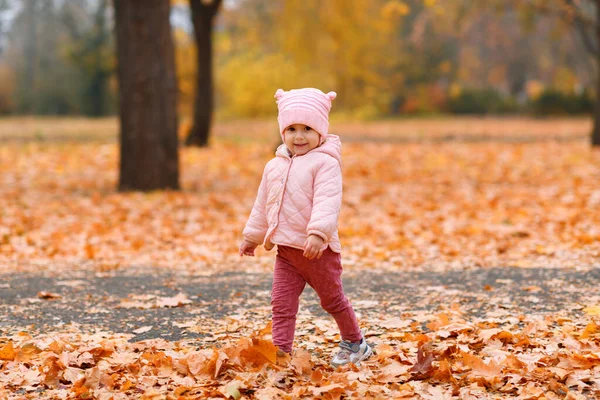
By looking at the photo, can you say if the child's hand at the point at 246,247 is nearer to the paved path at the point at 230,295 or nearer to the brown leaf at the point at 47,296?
the paved path at the point at 230,295

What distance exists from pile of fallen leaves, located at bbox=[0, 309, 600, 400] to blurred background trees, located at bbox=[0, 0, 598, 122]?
2671 centimetres

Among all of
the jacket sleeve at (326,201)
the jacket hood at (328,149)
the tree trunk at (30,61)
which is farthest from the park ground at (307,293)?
the tree trunk at (30,61)

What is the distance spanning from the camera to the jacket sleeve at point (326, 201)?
155 inches

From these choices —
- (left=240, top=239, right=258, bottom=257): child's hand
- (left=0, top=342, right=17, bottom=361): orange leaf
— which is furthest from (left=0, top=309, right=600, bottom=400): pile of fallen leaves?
(left=240, top=239, right=258, bottom=257): child's hand

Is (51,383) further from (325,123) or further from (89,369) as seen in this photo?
(325,123)

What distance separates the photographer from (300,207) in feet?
13.5

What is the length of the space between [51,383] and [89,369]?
0.19 metres

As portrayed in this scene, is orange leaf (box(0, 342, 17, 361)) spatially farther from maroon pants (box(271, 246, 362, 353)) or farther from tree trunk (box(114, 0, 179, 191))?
tree trunk (box(114, 0, 179, 191))

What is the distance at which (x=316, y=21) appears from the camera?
31875 millimetres

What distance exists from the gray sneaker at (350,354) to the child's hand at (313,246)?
0.62m

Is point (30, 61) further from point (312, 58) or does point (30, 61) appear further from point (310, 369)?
point (310, 369)

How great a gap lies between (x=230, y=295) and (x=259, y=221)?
1.82 metres

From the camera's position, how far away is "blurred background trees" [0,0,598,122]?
33.8m

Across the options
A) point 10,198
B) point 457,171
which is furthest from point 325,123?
point 457,171
